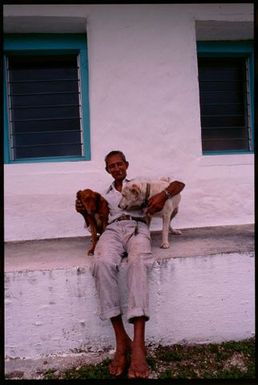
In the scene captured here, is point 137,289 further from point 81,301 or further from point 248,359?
point 248,359

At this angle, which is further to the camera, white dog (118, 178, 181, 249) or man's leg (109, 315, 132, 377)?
white dog (118, 178, 181, 249)

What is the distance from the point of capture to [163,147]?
4.01 m

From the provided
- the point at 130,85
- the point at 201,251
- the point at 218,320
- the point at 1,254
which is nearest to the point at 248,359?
the point at 218,320

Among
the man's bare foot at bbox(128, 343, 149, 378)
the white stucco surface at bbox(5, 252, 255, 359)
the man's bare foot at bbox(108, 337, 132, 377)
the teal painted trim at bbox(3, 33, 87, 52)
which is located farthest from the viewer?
the teal painted trim at bbox(3, 33, 87, 52)

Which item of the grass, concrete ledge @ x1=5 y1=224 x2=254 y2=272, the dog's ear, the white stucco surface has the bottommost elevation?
the grass

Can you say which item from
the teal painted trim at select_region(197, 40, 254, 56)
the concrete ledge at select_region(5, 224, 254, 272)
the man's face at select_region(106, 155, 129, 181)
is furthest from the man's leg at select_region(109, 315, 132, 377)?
the teal painted trim at select_region(197, 40, 254, 56)

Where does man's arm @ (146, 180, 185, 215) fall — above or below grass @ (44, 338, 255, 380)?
above

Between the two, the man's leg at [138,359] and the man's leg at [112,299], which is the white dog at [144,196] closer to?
the man's leg at [112,299]

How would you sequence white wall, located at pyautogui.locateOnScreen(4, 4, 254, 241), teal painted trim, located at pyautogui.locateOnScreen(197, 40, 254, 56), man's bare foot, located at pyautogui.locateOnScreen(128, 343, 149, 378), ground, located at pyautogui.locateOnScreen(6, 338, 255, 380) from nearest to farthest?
1. man's bare foot, located at pyautogui.locateOnScreen(128, 343, 149, 378)
2. ground, located at pyautogui.locateOnScreen(6, 338, 255, 380)
3. white wall, located at pyautogui.locateOnScreen(4, 4, 254, 241)
4. teal painted trim, located at pyautogui.locateOnScreen(197, 40, 254, 56)

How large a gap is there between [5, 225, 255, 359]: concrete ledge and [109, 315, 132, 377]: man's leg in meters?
0.25

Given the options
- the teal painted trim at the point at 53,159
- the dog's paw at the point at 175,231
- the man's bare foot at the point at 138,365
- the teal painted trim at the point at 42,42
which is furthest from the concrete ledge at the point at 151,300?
the teal painted trim at the point at 42,42

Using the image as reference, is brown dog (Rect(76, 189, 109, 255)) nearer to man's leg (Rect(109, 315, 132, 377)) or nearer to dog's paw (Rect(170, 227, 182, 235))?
man's leg (Rect(109, 315, 132, 377))

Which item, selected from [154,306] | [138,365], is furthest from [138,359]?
[154,306]

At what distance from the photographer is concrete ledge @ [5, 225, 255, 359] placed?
292 cm
